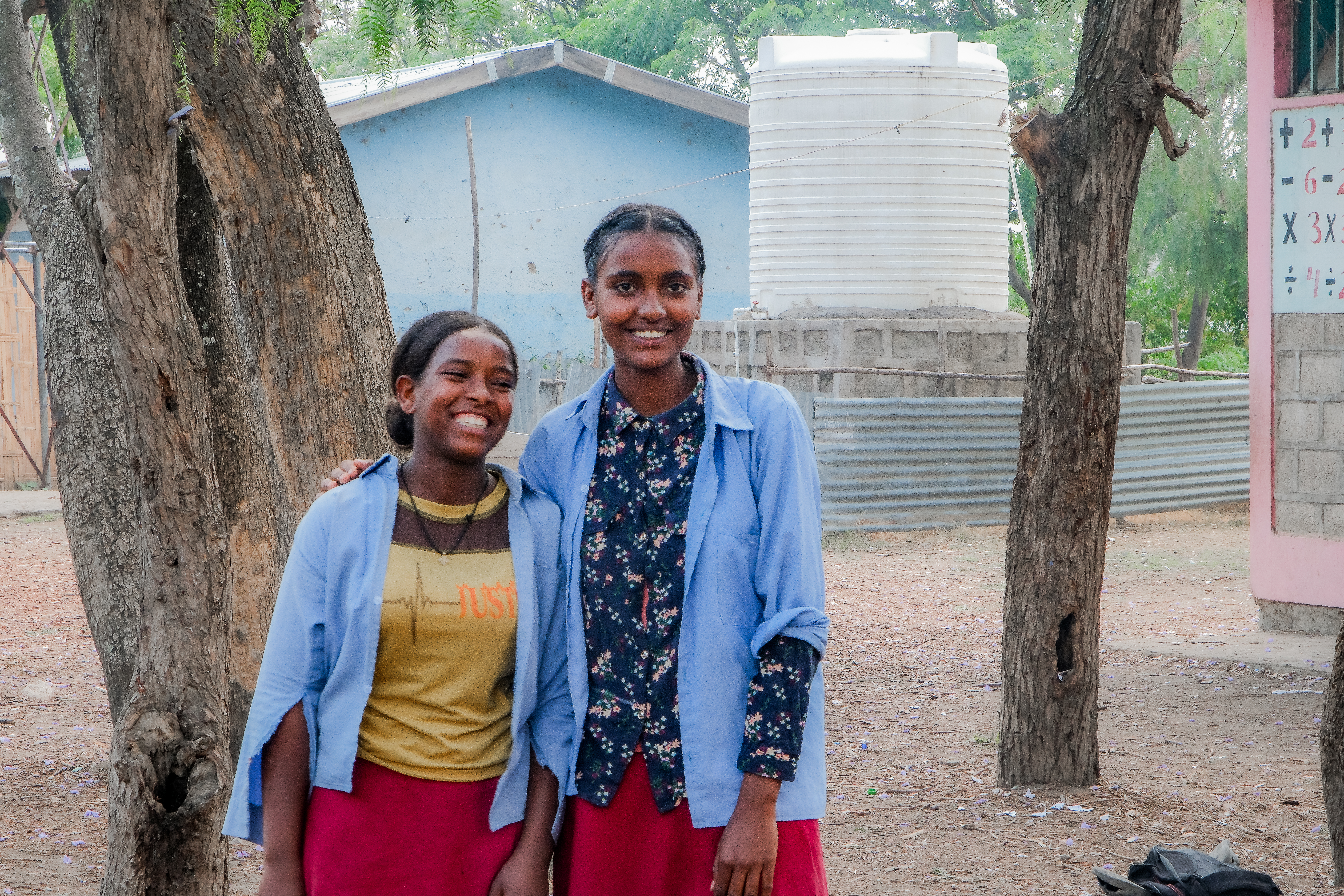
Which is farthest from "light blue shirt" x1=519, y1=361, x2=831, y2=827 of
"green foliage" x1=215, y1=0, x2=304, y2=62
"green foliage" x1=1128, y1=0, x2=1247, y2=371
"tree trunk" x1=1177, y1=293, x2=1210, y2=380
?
"tree trunk" x1=1177, y1=293, x2=1210, y2=380

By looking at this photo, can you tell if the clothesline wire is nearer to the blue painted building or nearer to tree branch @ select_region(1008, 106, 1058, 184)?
the blue painted building

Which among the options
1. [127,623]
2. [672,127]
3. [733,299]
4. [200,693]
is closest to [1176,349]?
[733,299]

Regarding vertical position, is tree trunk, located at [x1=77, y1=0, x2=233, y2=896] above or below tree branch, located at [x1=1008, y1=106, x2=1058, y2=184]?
below

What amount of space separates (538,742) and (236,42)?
6.15 ft

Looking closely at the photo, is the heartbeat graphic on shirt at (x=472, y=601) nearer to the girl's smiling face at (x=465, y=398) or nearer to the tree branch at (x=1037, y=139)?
the girl's smiling face at (x=465, y=398)

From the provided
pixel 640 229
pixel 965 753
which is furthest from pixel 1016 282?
pixel 640 229

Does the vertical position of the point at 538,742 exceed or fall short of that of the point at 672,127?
it falls short

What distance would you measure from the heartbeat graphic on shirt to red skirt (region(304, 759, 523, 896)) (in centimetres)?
23

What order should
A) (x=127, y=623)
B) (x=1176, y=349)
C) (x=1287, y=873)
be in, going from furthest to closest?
1. (x=1176, y=349)
2. (x=127, y=623)
3. (x=1287, y=873)

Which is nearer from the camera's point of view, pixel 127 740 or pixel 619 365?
pixel 619 365

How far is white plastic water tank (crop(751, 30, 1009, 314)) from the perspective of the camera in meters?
13.5

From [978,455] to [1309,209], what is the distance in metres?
5.39

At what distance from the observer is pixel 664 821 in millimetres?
2146

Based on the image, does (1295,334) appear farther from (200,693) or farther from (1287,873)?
(200,693)
